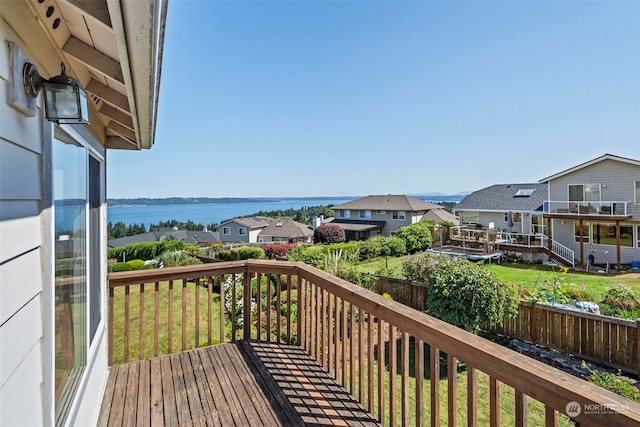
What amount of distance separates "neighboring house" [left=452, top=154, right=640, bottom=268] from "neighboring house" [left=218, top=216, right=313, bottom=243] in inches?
624

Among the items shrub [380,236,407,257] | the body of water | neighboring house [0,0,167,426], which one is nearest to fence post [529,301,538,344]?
neighboring house [0,0,167,426]

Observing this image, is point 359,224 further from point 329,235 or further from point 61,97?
point 61,97

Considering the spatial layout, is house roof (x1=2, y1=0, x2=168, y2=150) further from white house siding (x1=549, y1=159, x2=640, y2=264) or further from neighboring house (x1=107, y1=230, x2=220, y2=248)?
neighboring house (x1=107, y1=230, x2=220, y2=248)

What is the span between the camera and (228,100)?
15.3 meters

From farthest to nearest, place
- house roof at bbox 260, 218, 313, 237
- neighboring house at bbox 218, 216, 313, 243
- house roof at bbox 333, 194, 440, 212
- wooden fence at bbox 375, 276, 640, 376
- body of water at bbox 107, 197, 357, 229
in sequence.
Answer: body of water at bbox 107, 197, 357, 229 < neighboring house at bbox 218, 216, 313, 243 < house roof at bbox 260, 218, 313, 237 < house roof at bbox 333, 194, 440, 212 < wooden fence at bbox 375, 276, 640, 376

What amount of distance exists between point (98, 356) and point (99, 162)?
60.3 inches

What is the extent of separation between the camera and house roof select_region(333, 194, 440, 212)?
25828mm

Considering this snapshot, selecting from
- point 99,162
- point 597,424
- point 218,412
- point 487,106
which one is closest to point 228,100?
point 487,106

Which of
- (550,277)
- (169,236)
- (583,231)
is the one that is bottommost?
(550,277)

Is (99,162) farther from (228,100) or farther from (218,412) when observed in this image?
(228,100)

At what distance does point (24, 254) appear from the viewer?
1047 mm

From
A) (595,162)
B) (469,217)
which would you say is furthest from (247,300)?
(469,217)

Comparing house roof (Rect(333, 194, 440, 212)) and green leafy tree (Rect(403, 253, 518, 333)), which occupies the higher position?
house roof (Rect(333, 194, 440, 212))

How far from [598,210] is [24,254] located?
754 inches
